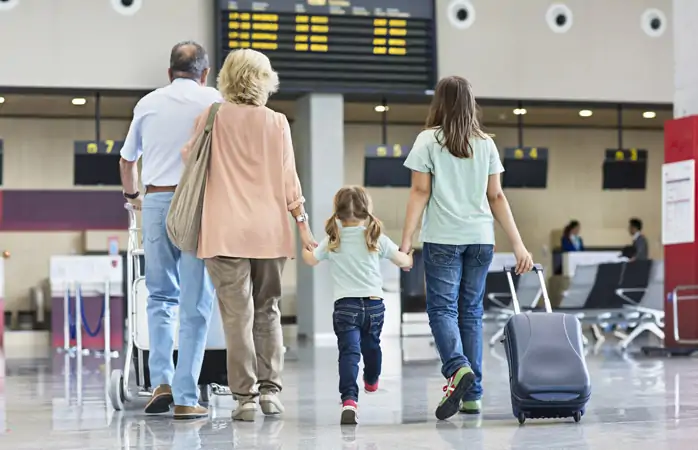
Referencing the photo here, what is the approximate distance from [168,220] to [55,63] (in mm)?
8202

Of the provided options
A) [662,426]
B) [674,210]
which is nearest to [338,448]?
[662,426]

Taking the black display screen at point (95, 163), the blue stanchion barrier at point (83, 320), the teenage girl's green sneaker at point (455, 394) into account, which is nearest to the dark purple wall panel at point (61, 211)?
the blue stanchion barrier at point (83, 320)

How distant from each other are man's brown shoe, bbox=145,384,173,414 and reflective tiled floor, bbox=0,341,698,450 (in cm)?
8

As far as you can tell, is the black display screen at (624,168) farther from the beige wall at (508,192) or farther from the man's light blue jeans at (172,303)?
the man's light blue jeans at (172,303)

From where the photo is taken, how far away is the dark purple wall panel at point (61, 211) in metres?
18.2

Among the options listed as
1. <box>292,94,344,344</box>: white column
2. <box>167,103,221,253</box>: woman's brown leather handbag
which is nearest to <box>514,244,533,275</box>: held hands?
<box>167,103,221,253</box>: woman's brown leather handbag

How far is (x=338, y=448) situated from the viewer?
12.7 ft

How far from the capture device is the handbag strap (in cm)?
471

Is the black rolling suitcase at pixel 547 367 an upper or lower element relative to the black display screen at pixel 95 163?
lower

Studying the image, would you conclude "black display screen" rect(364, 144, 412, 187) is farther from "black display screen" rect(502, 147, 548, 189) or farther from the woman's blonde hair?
the woman's blonde hair

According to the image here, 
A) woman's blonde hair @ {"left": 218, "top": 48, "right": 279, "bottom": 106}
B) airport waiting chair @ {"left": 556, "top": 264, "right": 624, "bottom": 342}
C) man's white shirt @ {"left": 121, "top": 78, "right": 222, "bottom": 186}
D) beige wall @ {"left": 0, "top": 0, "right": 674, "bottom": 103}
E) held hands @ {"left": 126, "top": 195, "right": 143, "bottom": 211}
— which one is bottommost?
airport waiting chair @ {"left": 556, "top": 264, "right": 624, "bottom": 342}

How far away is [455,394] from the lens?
4.59m

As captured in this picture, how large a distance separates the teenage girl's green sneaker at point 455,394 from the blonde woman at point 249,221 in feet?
2.46

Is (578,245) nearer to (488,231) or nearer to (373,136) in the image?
(373,136)
